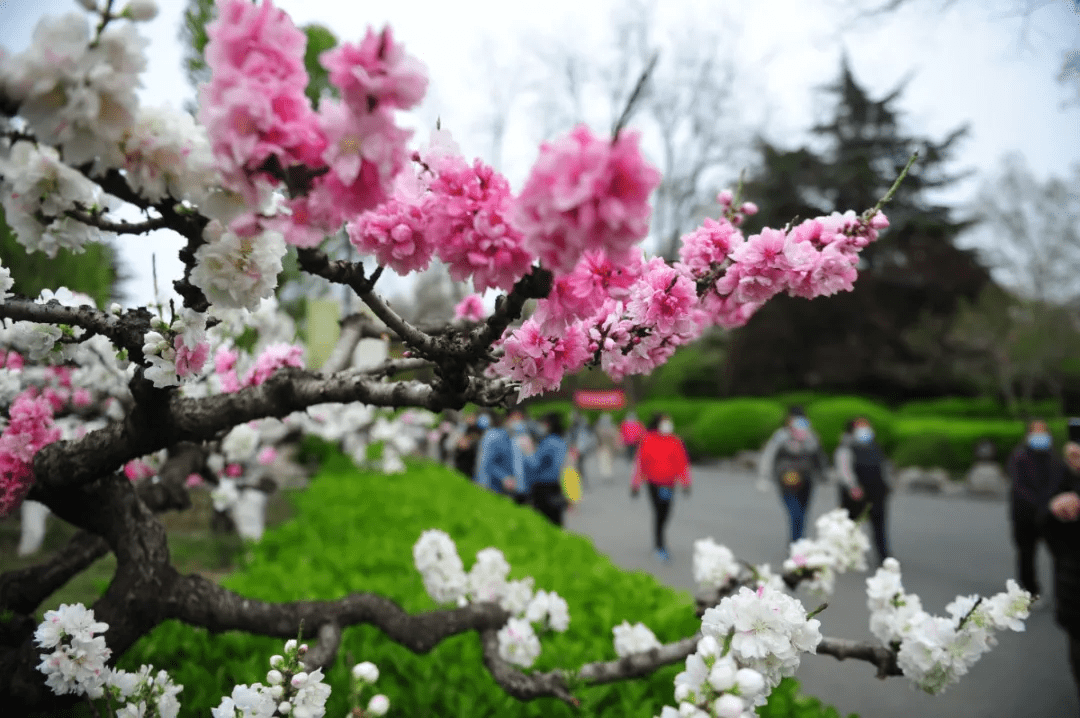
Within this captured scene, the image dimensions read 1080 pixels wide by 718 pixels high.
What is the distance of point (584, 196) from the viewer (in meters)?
1.05

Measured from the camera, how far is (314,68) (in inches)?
549

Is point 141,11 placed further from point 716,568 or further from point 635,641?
point 716,568

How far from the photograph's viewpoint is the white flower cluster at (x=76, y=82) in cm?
106

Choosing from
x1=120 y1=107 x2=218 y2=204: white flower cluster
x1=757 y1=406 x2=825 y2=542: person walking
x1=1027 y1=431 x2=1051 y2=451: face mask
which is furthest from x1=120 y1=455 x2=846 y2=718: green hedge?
x1=1027 y1=431 x2=1051 y2=451: face mask

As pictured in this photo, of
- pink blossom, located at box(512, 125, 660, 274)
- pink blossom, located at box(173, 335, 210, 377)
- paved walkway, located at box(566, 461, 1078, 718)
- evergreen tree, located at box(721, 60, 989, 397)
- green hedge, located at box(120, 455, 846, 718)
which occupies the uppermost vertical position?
evergreen tree, located at box(721, 60, 989, 397)

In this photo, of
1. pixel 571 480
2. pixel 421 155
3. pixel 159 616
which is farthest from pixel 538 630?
pixel 571 480

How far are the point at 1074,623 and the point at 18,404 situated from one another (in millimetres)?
6058

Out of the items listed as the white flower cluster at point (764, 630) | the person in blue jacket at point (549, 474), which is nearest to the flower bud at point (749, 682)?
the white flower cluster at point (764, 630)

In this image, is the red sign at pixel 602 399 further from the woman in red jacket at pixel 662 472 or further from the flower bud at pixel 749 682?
the flower bud at pixel 749 682

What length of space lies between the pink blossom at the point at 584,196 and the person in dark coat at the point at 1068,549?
4.89 metres

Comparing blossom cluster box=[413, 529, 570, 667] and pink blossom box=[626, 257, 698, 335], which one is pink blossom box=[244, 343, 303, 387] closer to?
blossom cluster box=[413, 529, 570, 667]

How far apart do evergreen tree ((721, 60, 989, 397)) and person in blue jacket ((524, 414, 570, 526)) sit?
1825cm

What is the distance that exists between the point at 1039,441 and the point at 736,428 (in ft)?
45.1

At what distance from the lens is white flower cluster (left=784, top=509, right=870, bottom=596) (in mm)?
3320
